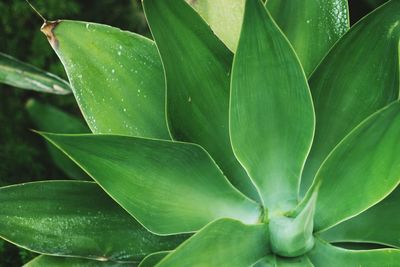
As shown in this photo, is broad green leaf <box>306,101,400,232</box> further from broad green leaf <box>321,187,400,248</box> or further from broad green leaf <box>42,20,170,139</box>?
broad green leaf <box>42,20,170,139</box>

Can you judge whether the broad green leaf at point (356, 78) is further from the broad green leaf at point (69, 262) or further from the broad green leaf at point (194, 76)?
the broad green leaf at point (69, 262)

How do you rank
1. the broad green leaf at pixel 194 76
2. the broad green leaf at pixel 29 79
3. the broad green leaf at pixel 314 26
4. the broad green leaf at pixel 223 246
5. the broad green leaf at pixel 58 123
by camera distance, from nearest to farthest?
the broad green leaf at pixel 223 246 < the broad green leaf at pixel 194 76 < the broad green leaf at pixel 314 26 < the broad green leaf at pixel 29 79 < the broad green leaf at pixel 58 123

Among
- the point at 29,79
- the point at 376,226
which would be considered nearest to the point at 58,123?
the point at 29,79

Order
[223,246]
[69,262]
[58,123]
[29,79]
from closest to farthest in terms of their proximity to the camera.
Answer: [223,246], [69,262], [29,79], [58,123]

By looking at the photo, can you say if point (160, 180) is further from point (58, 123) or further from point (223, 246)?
point (58, 123)

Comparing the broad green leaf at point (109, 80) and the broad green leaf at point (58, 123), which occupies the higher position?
the broad green leaf at point (109, 80)

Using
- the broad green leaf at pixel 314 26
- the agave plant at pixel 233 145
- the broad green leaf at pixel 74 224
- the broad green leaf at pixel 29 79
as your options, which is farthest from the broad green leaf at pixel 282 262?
the broad green leaf at pixel 29 79

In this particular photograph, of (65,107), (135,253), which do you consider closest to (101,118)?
(135,253)
